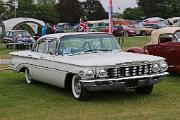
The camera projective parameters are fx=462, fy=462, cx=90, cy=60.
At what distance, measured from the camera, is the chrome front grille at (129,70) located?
955 cm

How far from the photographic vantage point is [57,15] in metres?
103

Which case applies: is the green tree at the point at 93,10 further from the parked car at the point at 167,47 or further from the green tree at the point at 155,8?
the parked car at the point at 167,47

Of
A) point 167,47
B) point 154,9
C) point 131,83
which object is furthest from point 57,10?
point 131,83

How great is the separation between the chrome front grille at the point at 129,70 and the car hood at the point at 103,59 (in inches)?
5.0

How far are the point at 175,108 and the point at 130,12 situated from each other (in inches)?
4116

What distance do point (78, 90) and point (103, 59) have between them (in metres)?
0.91

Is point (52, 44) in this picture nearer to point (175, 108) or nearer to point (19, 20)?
point (175, 108)

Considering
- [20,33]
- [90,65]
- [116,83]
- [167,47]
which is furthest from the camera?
[20,33]

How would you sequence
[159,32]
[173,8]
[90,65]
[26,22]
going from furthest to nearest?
[173,8], [26,22], [159,32], [90,65]

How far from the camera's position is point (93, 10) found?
112812mm

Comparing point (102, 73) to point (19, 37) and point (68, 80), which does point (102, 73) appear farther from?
point (19, 37)

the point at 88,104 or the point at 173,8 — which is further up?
the point at 173,8

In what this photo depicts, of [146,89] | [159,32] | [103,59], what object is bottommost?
[146,89]

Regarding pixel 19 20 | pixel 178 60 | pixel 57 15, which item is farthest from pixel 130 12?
pixel 178 60
